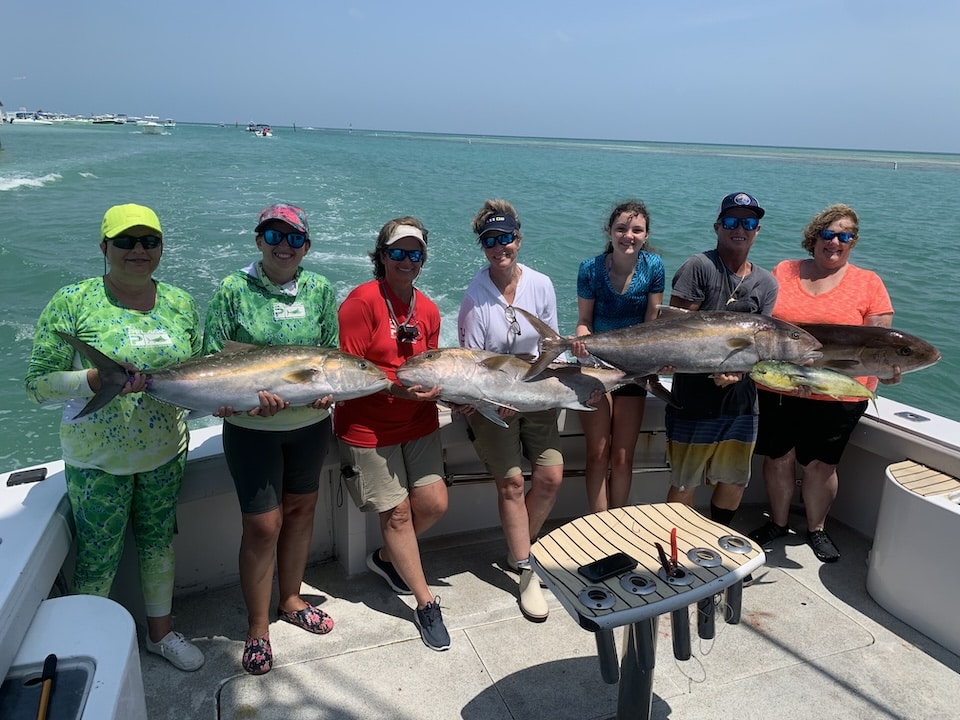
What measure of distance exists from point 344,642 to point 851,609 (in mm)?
2463

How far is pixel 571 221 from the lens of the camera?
19.5 metres

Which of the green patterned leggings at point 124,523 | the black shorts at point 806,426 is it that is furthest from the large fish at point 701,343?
the green patterned leggings at point 124,523

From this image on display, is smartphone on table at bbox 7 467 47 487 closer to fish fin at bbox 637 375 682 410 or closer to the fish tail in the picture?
the fish tail

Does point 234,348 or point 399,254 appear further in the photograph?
point 399,254

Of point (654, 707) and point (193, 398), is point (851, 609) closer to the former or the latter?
point (654, 707)

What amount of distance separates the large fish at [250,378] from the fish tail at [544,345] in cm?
72

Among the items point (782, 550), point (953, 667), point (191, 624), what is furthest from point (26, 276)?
point (953, 667)

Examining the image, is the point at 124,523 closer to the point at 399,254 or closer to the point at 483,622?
the point at 399,254

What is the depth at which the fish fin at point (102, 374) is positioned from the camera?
2242mm

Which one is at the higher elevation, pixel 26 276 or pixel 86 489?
pixel 86 489

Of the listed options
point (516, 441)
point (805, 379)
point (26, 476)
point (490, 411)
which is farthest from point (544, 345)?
point (26, 476)

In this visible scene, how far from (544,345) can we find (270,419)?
4.01 ft

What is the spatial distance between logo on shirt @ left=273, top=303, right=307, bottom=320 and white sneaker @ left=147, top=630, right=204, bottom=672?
56.2 inches

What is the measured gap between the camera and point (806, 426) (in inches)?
146
